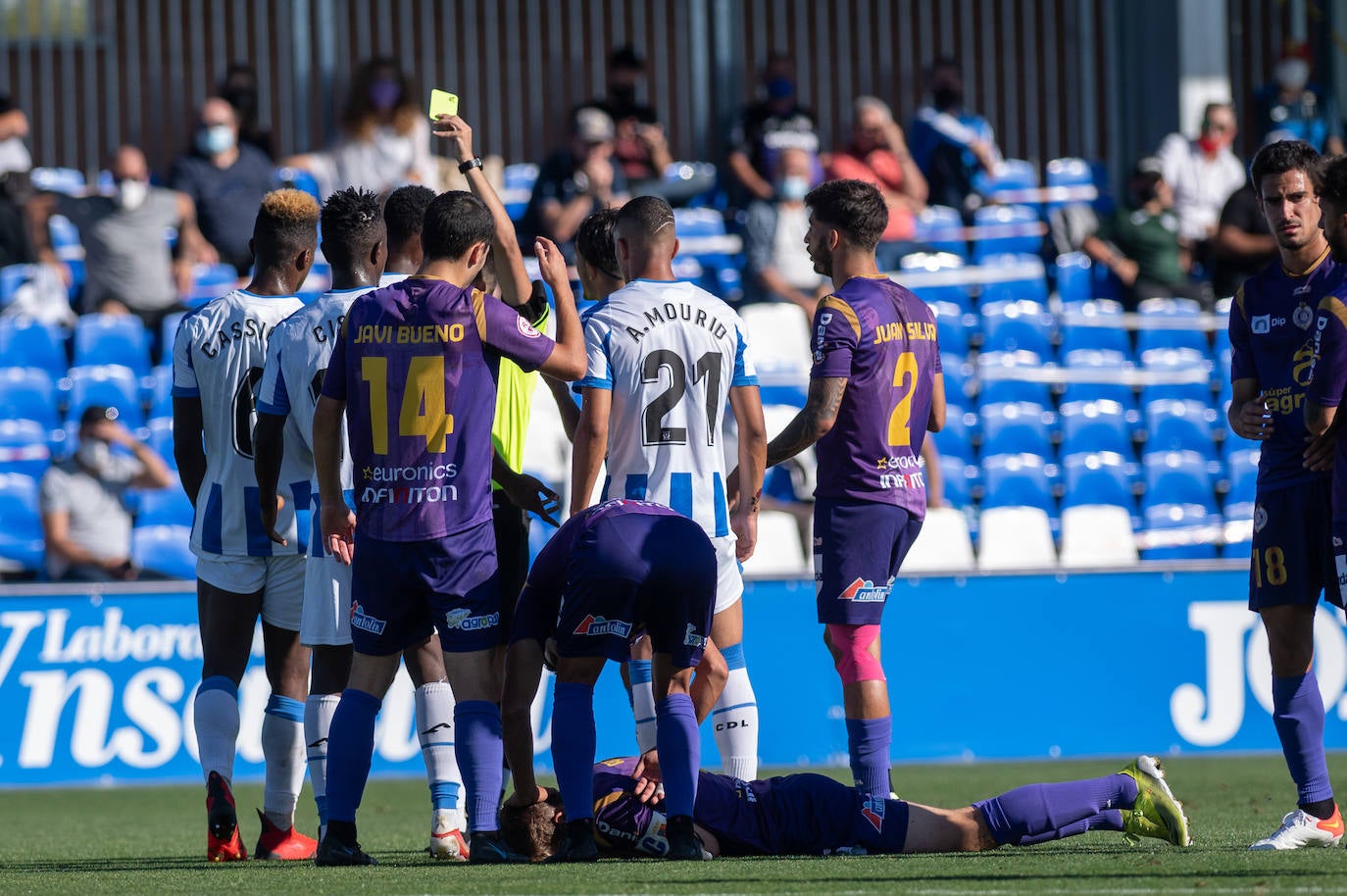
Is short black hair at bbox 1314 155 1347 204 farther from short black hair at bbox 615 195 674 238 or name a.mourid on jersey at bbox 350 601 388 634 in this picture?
name a.mourid on jersey at bbox 350 601 388 634

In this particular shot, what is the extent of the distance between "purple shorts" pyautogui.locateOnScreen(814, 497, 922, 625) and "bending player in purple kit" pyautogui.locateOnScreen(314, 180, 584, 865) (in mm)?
1311

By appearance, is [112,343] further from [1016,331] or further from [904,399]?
[904,399]

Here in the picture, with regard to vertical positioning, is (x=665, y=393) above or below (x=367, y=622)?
above

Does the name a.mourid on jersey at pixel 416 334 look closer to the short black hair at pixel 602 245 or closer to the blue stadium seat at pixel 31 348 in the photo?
the short black hair at pixel 602 245

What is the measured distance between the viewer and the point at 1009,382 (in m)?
13.4

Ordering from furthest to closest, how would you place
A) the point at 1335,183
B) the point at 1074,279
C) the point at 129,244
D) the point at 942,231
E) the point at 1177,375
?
the point at 942,231, the point at 1074,279, the point at 1177,375, the point at 129,244, the point at 1335,183

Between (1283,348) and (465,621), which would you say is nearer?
(465,621)

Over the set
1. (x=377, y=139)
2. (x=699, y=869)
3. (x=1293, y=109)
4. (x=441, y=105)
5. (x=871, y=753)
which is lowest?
(x=699, y=869)

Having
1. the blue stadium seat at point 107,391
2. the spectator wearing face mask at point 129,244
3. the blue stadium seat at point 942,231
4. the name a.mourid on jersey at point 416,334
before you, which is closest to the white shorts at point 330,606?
the name a.mourid on jersey at point 416,334

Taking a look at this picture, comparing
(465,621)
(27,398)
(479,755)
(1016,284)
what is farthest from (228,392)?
(1016,284)

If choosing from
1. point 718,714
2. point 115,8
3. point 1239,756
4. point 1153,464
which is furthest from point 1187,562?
point 115,8

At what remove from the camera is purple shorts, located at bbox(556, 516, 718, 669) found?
5.47m

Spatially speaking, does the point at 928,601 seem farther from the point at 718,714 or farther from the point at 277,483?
the point at 277,483

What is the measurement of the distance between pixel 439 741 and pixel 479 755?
1.68ft
